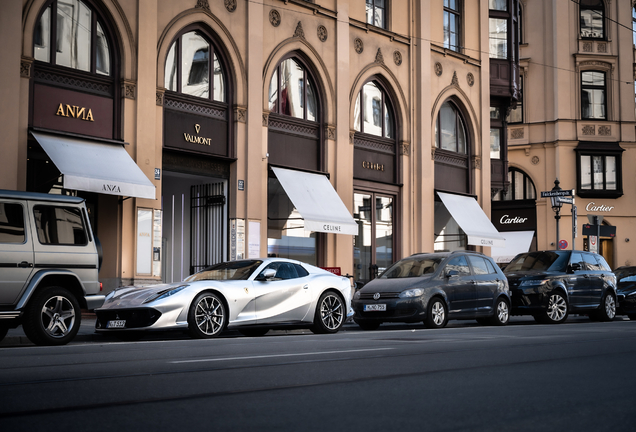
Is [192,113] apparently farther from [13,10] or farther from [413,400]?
[413,400]

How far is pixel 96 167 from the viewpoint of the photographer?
17.3 metres

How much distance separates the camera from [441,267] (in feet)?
54.4

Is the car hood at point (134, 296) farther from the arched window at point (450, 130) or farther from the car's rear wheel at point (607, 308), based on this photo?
the arched window at point (450, 130)

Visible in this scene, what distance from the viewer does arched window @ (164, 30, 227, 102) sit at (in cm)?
2034

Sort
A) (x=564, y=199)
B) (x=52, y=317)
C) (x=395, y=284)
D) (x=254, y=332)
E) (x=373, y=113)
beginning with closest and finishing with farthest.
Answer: (x=52, y=317), (x=254, y=332), (x=395, y=284), (x=564, y=199), (x=373, y=113)

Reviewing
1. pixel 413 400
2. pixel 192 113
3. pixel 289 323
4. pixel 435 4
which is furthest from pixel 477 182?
pixel 413 400

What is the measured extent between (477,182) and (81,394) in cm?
2641

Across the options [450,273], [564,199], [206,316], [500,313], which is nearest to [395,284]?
[450,273]

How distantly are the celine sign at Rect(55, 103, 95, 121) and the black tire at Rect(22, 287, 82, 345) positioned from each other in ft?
24.3

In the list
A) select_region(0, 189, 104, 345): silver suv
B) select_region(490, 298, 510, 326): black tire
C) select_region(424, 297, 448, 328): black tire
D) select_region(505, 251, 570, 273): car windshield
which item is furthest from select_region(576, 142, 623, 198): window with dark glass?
select_region(0, 189, 104, 345): silver suv

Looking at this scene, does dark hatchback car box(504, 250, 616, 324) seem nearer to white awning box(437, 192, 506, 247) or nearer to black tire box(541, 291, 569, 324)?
black tire box(541, 291, 569, 324)

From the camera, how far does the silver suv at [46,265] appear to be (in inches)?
423

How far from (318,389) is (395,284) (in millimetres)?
10156

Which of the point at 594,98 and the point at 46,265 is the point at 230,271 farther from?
the point at 594,98
